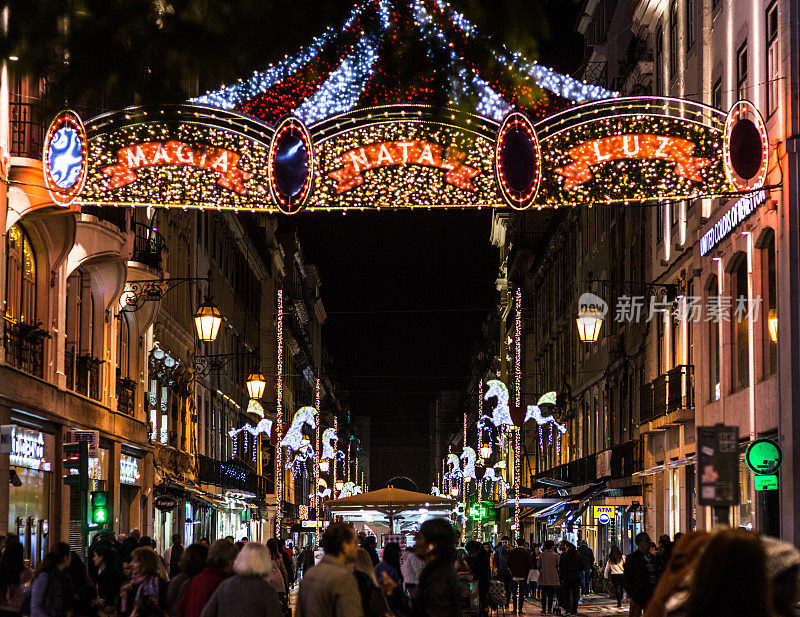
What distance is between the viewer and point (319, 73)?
836 centimetres

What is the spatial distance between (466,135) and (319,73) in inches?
295

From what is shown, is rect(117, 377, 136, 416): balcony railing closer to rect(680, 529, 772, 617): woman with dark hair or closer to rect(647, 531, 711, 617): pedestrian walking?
rect(647, 531, 711, 617): pedestrian walking

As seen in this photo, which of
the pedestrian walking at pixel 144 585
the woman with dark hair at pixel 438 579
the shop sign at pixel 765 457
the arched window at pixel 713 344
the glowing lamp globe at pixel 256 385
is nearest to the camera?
the woman with dark hair at pixel 438 579

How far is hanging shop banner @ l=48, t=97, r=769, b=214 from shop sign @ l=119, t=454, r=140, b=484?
694 inches

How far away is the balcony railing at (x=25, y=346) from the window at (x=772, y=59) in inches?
504

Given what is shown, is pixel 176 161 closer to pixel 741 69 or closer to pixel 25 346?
pixel 25 346

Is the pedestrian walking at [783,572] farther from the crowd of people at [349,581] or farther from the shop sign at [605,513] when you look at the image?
the shop sign at [605,513]

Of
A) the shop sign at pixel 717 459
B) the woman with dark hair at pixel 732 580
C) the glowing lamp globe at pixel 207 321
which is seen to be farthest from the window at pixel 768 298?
the woman with dark hair at pixel 732 580

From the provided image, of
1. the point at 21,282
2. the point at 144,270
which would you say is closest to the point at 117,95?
the point at 21,282

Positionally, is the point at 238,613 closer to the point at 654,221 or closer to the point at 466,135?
the point at 466,135

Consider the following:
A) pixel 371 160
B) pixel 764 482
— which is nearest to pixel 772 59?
pixel 764 482

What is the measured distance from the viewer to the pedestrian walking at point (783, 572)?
5215mm

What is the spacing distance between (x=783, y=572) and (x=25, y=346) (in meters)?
19.8

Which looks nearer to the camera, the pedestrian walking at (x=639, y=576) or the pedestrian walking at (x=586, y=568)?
the pedestrian walking at (x=639, y=576)
